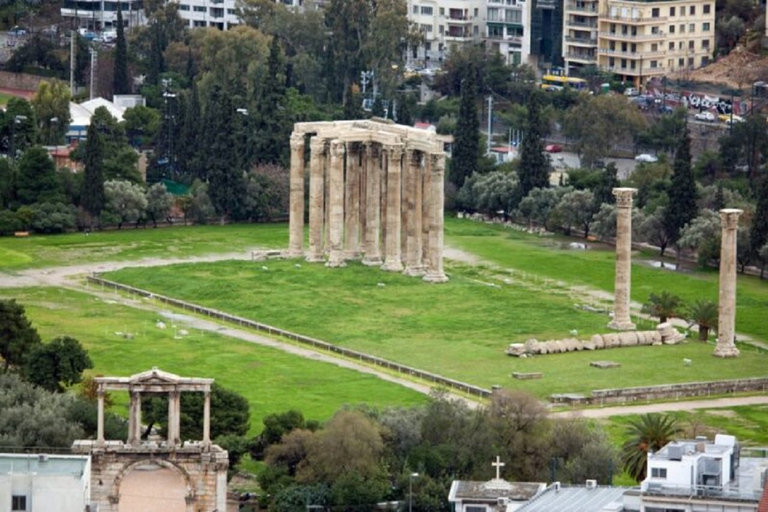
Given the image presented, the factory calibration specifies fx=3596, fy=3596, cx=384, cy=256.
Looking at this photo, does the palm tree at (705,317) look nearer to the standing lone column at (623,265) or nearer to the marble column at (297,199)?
the standing lone column at (623,265)

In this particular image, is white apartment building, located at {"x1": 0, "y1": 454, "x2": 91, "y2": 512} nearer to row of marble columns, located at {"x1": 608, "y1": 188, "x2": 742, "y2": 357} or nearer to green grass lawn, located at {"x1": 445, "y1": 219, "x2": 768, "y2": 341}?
row of marble columns, located at {"x1": 608, "y1": 188, "x2": 742, "y2": 357}

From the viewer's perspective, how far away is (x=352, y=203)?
196 metres

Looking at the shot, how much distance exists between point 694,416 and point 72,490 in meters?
51.8

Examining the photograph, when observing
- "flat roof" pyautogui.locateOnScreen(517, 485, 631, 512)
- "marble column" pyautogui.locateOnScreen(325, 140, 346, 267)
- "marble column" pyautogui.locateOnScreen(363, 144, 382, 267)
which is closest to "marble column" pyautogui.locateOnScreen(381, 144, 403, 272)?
"marble column" pyautogui.locateOnScreen(363, 144, 382, 267)

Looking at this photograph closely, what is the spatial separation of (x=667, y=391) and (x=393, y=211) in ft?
120

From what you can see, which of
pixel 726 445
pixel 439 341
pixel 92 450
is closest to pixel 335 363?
pixel 439 341

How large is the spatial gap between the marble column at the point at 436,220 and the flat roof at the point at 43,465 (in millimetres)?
76450

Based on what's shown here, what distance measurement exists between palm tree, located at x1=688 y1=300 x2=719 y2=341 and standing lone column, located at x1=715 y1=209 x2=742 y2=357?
111 inches

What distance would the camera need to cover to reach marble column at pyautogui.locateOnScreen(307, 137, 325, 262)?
195 meters

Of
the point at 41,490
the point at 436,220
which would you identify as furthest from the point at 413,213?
the point at 41,490

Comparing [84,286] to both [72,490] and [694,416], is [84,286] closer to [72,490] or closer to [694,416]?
[694,416]

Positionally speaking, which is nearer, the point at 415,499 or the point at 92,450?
the point at 92,450

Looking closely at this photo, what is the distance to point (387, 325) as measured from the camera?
175m

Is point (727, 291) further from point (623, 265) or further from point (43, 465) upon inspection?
point (43, 465)
